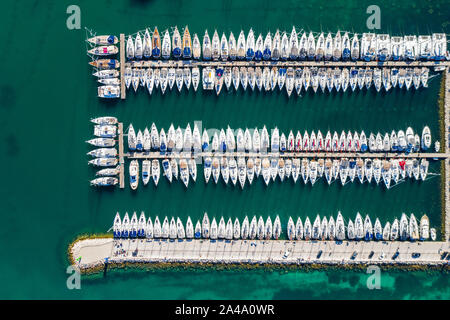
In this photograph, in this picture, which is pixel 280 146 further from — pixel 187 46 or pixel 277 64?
pixel 187 46

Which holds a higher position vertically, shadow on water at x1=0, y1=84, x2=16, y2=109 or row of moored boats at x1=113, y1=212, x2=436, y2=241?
shadow on water at x1=0, y1=84, x2=16, y2=109

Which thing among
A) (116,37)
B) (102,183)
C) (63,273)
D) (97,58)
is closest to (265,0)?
(116,37)

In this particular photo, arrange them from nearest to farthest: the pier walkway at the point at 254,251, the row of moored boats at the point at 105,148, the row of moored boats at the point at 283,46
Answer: the row of moored boats at the point at 283,46 < the pier walkway at the point at 254,251 < the row of moored boats at the point at 105,148

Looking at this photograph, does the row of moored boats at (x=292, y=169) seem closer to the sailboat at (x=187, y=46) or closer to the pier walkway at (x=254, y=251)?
the pier walkway at (x=254, y=251)

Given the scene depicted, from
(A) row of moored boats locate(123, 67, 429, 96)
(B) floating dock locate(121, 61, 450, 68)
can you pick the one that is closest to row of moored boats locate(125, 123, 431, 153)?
(A) row of moored boats locate(123, 67, 429, 96)

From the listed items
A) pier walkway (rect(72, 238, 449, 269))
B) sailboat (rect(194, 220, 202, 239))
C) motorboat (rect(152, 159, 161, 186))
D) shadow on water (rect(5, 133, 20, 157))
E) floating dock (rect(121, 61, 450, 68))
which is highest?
floating dock (rect(121, 61, 450, 68))

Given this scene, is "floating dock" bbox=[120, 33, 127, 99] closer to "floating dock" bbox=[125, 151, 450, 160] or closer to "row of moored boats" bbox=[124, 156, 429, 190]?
"row of moored boats" bbox=[124, 156, 429, 190]

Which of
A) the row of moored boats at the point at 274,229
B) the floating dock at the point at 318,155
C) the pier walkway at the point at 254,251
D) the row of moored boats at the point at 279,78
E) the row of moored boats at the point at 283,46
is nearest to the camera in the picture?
the row of moored boats at the point at 283,46

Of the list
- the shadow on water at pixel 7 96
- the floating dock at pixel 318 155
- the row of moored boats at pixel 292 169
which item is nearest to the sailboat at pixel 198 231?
the row of moored boats at pixel 292 169
